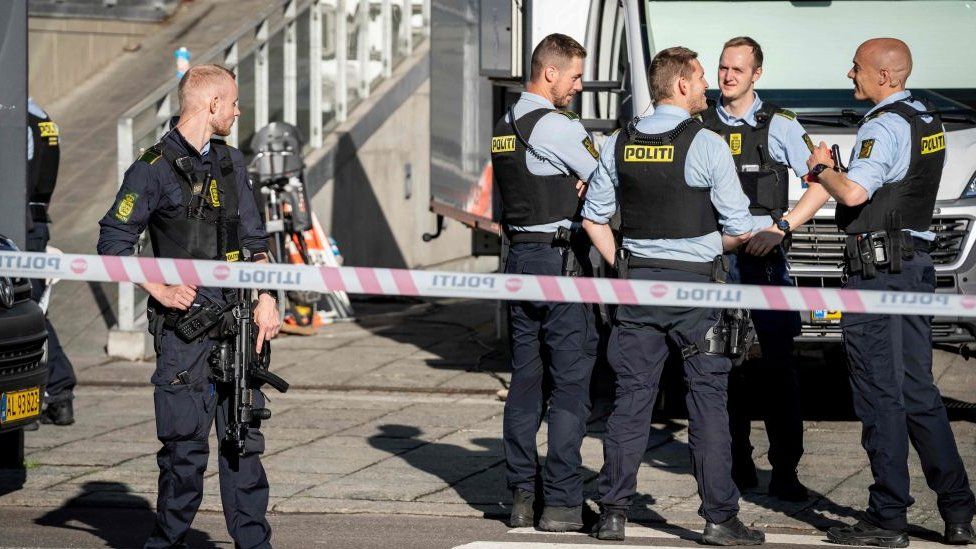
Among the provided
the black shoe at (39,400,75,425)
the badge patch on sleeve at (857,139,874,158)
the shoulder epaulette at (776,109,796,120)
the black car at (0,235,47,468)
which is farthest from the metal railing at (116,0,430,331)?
the badge patch on sleeve at (857,139,874,158)

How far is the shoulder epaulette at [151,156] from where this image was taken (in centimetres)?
579

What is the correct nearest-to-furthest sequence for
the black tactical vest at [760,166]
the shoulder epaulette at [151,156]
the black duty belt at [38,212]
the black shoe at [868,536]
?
Result: the shoulder epaulette at [151,156], the black shoe at [868,536], the black tactical vest at [760,166], the black duty belt at [38,212]

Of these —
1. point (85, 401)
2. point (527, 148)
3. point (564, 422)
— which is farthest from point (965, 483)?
point (85, 401)

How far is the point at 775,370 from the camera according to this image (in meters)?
7.36

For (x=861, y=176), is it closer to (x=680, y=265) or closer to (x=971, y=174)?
(x=680, y=265)

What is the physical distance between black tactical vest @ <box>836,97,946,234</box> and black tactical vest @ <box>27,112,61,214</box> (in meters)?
5.19

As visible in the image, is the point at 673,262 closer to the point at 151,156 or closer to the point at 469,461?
the point at 151,156

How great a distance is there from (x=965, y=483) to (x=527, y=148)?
7.50ft

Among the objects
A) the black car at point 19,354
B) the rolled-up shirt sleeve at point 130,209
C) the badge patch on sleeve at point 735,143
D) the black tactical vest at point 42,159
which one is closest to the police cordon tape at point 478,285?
the rolled-up shirt sleeve at point 130,209

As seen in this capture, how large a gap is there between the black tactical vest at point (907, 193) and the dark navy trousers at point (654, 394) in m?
0.75

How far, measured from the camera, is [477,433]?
895 cm

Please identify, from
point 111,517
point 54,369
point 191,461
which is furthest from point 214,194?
point 54,369

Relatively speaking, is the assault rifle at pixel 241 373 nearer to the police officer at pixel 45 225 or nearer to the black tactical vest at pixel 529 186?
the black tactical vest at pixel 529 186

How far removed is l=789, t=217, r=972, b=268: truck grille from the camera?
8773mm
